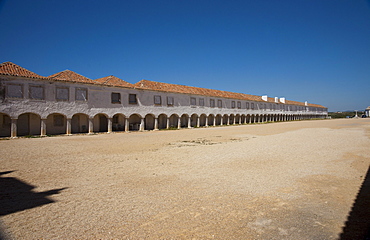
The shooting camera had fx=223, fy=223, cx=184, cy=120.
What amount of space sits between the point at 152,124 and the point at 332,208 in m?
25.3

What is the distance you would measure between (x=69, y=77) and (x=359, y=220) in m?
22.3

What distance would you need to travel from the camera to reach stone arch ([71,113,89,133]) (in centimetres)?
2142

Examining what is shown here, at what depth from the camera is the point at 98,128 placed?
23156mm

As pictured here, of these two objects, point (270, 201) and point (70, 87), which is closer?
point (270, 201)

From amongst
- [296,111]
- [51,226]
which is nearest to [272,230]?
[51,226]

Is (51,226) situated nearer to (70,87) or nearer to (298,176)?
(298,176)

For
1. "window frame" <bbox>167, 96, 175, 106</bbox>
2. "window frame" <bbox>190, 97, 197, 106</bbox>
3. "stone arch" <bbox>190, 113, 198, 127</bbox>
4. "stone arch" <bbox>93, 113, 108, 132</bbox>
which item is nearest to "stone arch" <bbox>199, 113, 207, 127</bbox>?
"stone arch" <bbox>190, 113, 198, 127</bbox>

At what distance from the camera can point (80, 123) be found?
854 inches

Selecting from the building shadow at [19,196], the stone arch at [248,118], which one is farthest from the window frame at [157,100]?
the stone arch at [248,118]

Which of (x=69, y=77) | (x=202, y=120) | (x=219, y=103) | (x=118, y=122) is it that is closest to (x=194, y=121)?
(x=202, y=120)

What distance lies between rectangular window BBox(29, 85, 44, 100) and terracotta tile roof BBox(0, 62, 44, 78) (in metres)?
0.94

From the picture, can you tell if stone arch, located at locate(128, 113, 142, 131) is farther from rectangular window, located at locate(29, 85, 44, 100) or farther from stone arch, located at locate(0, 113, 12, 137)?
stone arch, located at locate(0, 113, 12, 137)

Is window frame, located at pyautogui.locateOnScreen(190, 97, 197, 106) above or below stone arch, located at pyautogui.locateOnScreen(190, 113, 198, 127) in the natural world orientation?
above

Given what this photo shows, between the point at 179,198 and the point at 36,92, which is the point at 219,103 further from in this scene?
the point at 179,198
